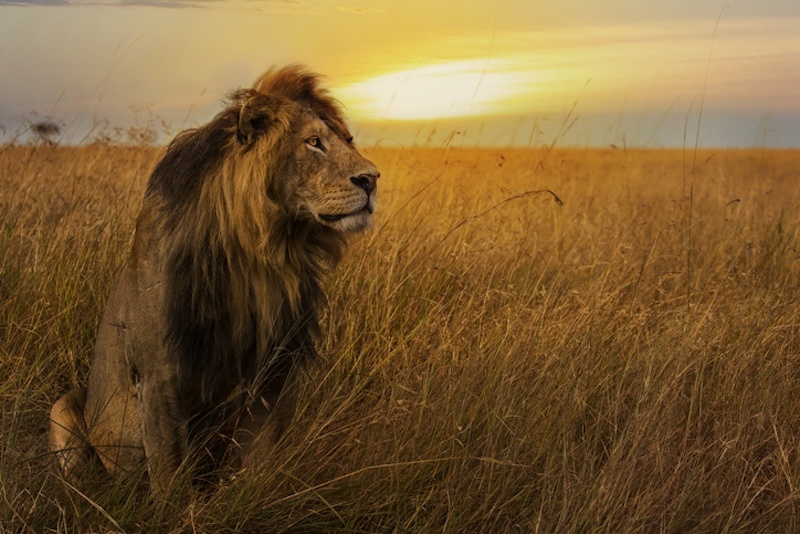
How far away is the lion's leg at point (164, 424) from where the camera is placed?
10.4ft

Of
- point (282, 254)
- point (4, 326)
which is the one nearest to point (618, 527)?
point (282, 254)

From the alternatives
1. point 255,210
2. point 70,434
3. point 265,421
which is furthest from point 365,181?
point 70,434

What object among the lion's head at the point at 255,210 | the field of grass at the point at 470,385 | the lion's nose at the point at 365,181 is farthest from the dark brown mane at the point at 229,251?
the field of grass at the point at 470,385

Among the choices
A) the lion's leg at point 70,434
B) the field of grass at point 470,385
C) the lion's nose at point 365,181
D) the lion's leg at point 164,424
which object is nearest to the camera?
the field of grass at point 470,385

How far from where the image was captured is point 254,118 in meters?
3.08

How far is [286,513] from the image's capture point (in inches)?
113

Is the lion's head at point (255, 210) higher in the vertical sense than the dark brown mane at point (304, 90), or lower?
lower

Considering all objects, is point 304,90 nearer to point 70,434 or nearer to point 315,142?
point 315,142

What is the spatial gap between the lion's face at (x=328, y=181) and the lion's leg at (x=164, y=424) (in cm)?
77

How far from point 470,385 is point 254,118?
130cm

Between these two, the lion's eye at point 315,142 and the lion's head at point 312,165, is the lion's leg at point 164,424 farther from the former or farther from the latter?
the lion's eye at point 315,142

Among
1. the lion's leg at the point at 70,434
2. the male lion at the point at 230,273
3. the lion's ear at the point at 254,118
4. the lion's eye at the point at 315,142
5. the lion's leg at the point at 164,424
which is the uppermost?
the lion's ear at the point at 254,118

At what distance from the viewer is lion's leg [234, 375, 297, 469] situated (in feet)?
10.7

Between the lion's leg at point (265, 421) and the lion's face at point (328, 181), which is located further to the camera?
the lion's leg at point (265, 421)
